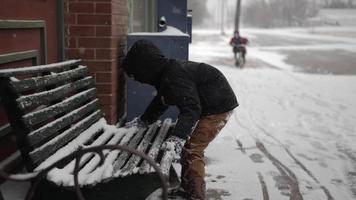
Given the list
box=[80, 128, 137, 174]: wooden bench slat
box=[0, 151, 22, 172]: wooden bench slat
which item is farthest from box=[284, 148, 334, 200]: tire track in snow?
box=[0, 151, 22, 172]: wooden bench slat

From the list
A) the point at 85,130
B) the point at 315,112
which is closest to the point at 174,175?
the point at 85,130

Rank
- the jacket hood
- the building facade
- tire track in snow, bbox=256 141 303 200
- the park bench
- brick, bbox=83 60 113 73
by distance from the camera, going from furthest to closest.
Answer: brick, bbox=83 60 113 73
tire track in snow, bbox=256 141 303 200
the building facade
the jacket hood
the park bench

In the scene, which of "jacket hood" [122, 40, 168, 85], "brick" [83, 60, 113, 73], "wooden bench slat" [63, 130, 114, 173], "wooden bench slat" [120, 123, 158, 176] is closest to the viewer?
"wooden bench slat" [120, 123, 158, 176]

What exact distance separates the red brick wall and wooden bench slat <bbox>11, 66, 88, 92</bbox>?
1.01 ft

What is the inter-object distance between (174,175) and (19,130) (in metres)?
1.21

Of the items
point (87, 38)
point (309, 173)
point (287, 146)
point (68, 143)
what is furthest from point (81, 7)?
point (287, 146)

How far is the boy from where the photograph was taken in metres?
3.24

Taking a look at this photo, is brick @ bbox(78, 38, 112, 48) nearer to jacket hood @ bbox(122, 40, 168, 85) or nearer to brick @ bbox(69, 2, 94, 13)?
brick @ bbox(69, 2, 94, 13)

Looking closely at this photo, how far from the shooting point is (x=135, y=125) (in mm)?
3947

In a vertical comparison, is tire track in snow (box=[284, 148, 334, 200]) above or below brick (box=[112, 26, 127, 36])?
below

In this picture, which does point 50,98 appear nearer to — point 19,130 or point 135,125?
point 19,130

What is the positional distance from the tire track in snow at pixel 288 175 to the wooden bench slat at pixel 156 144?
1.21m

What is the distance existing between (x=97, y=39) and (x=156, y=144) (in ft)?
4.16

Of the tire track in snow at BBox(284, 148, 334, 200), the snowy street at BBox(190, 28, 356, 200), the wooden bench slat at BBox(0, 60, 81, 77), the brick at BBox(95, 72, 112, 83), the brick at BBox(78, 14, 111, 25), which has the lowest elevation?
the tire track in snow at BBox(284, 148, 334, 200)
